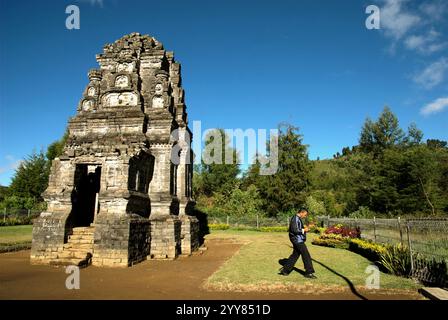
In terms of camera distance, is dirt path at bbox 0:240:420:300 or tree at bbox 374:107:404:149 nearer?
dirt path at bbox 0:240:420:300

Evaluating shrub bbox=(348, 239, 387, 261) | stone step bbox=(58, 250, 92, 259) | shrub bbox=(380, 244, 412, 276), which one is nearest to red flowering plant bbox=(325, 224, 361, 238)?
shrub bbox=(348, 239, 387, 261)

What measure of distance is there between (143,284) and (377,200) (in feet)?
103

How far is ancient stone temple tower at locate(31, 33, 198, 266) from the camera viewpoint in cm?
1180

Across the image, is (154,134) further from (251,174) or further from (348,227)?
(251,174)

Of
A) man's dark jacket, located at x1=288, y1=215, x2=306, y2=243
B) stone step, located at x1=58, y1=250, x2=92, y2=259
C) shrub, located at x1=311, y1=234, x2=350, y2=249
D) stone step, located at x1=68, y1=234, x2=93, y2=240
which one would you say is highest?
man's dark jacket, located at x1=288, y1=215, x2=306, y2=243

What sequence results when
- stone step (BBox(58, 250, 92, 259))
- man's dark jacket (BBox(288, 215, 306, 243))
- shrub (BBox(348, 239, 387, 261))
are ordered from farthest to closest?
stone step (BBox(58, 250, 92, 259))
shrub (BBox(348, 239, 387, 261))
man's dark jacket (BBox(288, 215, 306, 243))

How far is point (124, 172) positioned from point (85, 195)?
4.35 metres

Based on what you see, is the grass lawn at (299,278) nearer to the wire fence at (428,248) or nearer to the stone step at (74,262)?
the wire fence at (428,248)

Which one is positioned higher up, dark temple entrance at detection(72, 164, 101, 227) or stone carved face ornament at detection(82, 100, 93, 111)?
stone carved face ornament at detection(82, 100, 93, 111)

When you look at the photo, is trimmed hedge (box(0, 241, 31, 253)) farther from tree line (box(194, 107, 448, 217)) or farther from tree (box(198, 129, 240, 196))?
tree (box(198, 129, 240, 196))

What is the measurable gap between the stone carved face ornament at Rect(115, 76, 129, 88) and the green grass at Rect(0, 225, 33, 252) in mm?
10330

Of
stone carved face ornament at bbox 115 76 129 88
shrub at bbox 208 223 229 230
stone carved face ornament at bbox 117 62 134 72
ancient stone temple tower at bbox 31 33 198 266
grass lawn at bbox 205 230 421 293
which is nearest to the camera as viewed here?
grass lawn at bbox 205 230 421 293

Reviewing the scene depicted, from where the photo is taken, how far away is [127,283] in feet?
28.4
